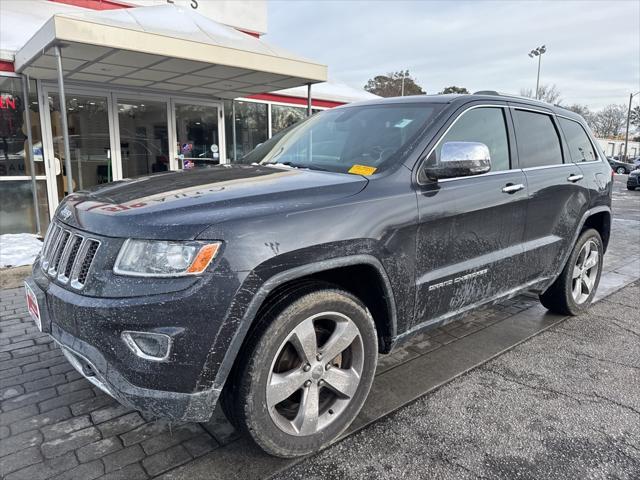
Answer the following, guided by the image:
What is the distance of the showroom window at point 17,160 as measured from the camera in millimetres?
7836

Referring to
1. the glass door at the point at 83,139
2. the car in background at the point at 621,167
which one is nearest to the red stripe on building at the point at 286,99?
the glass door at the point at 83,139

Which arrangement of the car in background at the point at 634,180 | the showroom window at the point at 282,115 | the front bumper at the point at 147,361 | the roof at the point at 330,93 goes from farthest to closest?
the car in background at the point at 634,180
the showroom window at the point at 282,115
the roof at the point at 330,93
the front bumper at the point at 147,361

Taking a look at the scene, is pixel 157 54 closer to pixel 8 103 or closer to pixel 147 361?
pixel 8 103

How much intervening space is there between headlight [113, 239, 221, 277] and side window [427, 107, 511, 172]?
5.60ft

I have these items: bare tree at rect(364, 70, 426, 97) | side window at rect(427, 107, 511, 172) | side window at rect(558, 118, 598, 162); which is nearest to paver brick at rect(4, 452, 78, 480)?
side window at rect(427, 107, 511, 172)

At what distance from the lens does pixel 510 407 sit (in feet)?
9.49

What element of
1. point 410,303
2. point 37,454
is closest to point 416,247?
point 410,303

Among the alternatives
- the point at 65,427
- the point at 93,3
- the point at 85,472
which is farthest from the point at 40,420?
the point at 93,3

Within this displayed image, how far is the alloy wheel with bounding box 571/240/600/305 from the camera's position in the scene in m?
4.38

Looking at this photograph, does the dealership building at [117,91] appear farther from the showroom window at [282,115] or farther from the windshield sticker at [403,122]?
the windshield sticker at [403,122]

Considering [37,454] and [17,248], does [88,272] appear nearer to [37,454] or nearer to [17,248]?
[37,454]

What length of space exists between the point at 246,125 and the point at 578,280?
28.6 feet

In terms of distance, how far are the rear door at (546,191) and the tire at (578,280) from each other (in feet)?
0.93

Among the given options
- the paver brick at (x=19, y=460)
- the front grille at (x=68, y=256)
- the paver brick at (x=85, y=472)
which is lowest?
the paver brick at (x=85, y=472)
